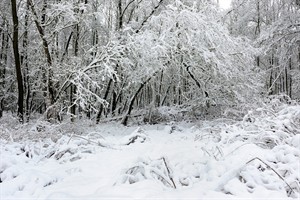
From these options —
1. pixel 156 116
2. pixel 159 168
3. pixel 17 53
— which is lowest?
pixel 156 116

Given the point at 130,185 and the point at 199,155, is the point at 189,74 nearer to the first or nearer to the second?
the point at 199,155

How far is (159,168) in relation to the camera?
4.37m

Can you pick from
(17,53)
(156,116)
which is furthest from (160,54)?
(17,53)

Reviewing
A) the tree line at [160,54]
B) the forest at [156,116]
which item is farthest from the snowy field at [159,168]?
the tree line at [160,54]

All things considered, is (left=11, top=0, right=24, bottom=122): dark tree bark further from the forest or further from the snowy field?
the snowy field

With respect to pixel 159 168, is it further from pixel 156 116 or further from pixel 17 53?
pixel 156 116

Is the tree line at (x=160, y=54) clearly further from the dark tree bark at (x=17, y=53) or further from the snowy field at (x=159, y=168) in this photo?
the snowy field at (x=159, y=168)

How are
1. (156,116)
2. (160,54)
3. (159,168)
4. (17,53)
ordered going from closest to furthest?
1. (159,168)
2. (17,53)
3. (160,54)
4. (156,116)

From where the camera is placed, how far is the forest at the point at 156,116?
3889 mm

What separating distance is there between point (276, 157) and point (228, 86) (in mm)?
7558

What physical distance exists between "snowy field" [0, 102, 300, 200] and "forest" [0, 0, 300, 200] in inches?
0.8

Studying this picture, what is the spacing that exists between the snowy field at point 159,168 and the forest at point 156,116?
21mm

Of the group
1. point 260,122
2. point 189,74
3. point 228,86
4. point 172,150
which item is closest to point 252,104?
point 228,86

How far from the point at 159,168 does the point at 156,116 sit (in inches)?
350
